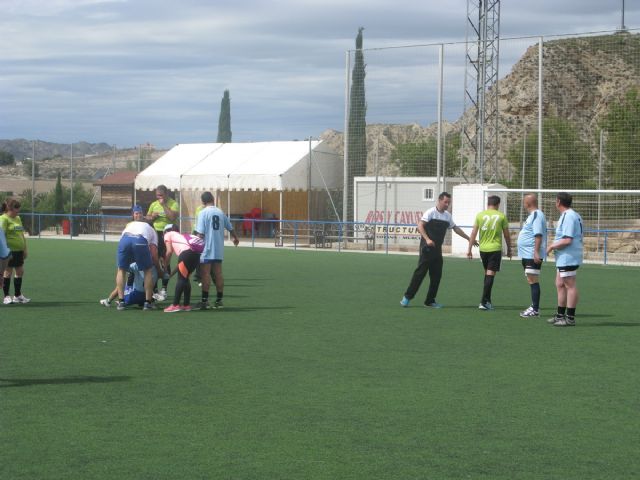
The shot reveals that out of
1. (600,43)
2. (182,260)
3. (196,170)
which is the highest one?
(600,43)

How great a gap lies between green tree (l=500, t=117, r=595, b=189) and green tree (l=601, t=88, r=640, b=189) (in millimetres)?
750

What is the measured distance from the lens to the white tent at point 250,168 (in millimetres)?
39281

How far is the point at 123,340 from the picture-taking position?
10961mm

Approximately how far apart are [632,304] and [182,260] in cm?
708

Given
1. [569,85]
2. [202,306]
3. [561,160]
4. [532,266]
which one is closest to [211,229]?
[202,306]

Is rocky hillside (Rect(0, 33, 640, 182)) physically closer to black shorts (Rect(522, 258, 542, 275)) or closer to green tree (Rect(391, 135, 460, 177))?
green tree (Rect(391, 135, 460, 177))

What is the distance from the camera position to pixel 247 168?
131ft

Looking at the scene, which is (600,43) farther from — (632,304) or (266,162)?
(632,304)

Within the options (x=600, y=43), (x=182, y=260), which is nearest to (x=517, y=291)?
(x=182, y=260)

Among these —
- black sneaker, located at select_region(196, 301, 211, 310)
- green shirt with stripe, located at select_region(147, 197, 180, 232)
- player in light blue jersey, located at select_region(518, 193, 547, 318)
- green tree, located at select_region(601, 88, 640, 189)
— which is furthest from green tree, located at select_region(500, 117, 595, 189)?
black sneaker, located at select_region(196, 301, 211, 310)

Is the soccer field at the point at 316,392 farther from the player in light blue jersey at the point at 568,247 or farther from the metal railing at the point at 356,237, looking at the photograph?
the metal railing at the point at 356,237

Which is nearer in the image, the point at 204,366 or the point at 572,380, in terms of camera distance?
the point at 572,380

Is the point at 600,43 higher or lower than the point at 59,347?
higher

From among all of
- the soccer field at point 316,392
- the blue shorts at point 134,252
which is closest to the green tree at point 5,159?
the soccer field at point 316,392
